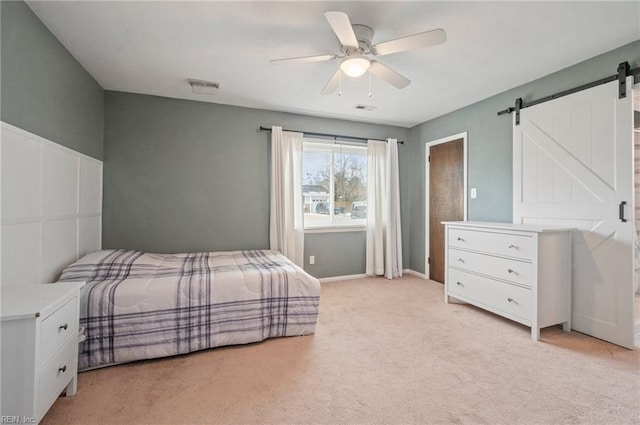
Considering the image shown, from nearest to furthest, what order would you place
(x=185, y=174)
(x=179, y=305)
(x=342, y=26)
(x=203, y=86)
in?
(x=342, y=26)
(x=179, y=305)
(x=203, y=86)
(x=185, y=174)

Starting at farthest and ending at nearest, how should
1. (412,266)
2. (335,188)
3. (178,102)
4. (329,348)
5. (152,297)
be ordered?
(412,266)
(335,188)
(178,102)
(329,348)
(152,297)

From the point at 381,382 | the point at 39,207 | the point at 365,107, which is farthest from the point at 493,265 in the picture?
the point at 39,207

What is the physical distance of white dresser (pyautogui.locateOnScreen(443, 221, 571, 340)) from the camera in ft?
8.02

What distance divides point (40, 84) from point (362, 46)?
2263 millimetres

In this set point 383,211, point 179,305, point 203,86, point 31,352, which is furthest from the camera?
point 383,211

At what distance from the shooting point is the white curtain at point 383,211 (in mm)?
4344

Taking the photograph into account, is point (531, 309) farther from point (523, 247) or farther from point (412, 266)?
point (412, 266)

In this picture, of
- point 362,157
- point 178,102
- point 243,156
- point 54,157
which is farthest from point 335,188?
point 54,157

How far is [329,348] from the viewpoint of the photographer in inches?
90.0

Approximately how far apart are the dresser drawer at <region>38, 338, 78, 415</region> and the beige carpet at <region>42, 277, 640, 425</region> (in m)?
0.16

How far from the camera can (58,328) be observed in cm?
151

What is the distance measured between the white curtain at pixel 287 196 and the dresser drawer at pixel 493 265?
6.24 ft

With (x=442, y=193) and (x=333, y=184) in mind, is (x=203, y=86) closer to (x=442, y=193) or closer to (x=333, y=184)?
(x=333, y=184)

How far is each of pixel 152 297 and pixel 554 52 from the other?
3.73 metres
